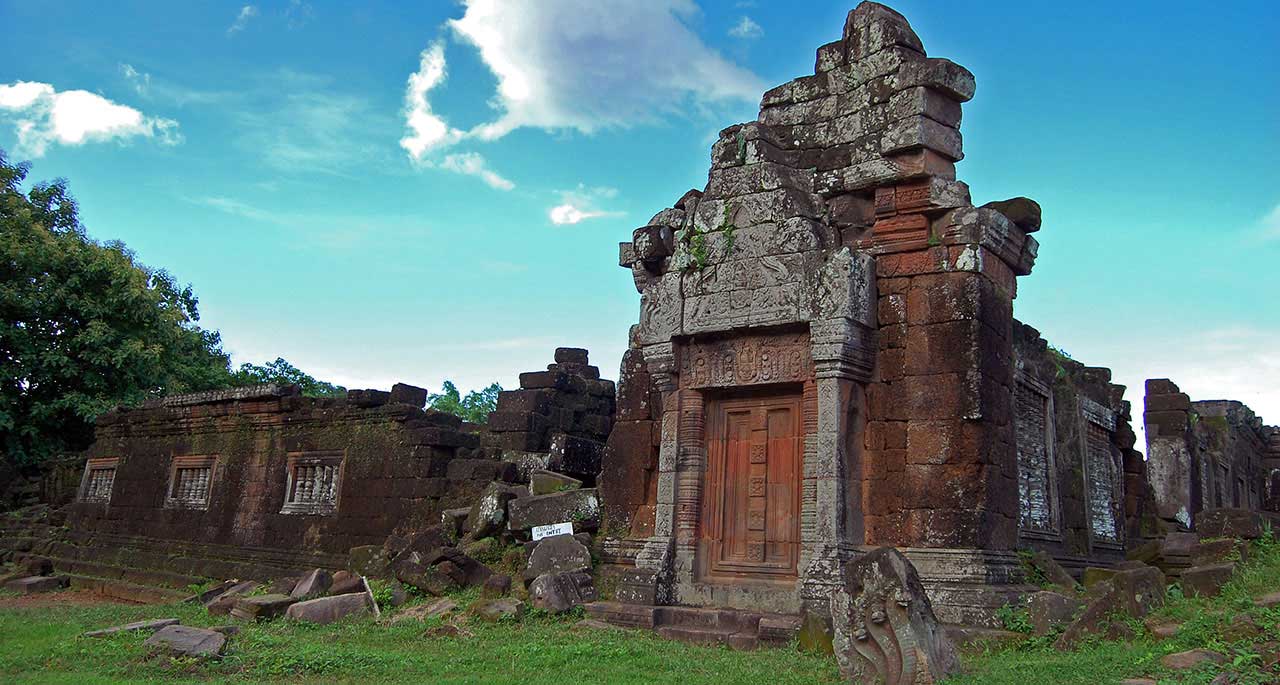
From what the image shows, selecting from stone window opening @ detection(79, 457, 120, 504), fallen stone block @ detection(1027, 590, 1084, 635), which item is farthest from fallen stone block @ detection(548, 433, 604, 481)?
stone window opening @ detection(79, 457, 120, 504)

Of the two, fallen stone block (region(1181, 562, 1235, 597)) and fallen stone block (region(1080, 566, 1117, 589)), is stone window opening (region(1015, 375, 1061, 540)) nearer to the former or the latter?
fallen stone block (region(1080, 566, 1117, 589))

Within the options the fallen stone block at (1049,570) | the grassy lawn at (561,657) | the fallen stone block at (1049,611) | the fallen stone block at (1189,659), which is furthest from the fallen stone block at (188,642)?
the fallen stone block at (1049,570)

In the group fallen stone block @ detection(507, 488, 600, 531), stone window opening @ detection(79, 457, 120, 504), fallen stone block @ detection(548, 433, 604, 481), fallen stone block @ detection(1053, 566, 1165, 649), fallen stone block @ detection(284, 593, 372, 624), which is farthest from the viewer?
stone window opening @ detection(79, 457, 120, 504)

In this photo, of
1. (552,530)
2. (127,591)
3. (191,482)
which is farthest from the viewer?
(191,482)

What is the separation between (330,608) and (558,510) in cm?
255

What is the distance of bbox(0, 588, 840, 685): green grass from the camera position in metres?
6.81

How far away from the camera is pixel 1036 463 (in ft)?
33.7

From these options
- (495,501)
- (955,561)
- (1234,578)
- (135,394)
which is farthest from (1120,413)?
(135,394)

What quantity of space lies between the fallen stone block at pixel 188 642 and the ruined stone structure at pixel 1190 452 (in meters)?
12.9

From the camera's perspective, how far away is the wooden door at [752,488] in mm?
9031

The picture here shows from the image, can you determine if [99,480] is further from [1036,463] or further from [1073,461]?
[1073,461]

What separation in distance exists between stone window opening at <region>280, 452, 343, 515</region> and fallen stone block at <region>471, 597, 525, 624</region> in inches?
223

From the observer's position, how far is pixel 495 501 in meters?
11.4

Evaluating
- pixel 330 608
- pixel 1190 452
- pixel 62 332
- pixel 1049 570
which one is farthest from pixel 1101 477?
pixel 62 332
